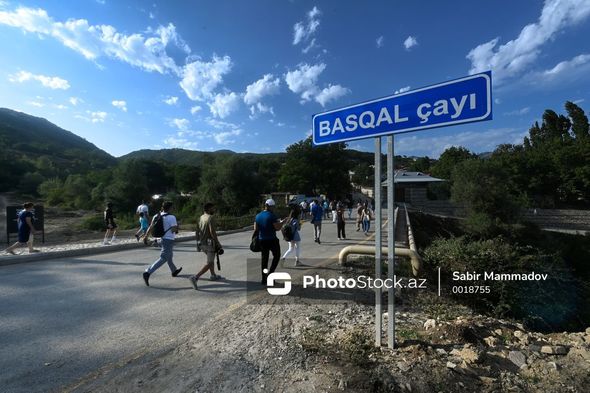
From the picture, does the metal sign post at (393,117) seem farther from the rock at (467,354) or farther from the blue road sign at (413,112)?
the rock at (467,354)

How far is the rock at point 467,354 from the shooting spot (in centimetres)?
303

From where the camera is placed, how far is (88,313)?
4.80 metres

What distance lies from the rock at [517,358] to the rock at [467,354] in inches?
14.9

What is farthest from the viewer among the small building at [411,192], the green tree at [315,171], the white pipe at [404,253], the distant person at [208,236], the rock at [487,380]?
the green tree at [315,171]

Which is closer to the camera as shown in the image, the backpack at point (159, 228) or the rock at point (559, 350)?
the rock at point (559, 350)

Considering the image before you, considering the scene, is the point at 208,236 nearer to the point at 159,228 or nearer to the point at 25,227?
the point at 159,228

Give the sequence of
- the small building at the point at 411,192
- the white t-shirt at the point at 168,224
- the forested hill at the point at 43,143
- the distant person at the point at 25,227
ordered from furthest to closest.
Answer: the forested hill at the point at 43,143, the small building at the point at 411,192, the distant person at the point at 25,227, the white t-shirt at the point at 168,224

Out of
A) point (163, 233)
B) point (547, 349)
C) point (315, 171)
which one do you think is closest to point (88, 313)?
point (163, 233)

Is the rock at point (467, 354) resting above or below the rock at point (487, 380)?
above

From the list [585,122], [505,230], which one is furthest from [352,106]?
[585,122]

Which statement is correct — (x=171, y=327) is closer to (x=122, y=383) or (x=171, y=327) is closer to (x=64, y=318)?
(x=122, y=383)

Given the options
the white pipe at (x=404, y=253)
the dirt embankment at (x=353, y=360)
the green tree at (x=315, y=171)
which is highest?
the green tree at (x=315, y=171)

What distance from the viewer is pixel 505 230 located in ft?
88.3

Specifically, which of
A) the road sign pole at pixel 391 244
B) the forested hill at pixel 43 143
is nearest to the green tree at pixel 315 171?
the road sign pole at pixel 391 244
